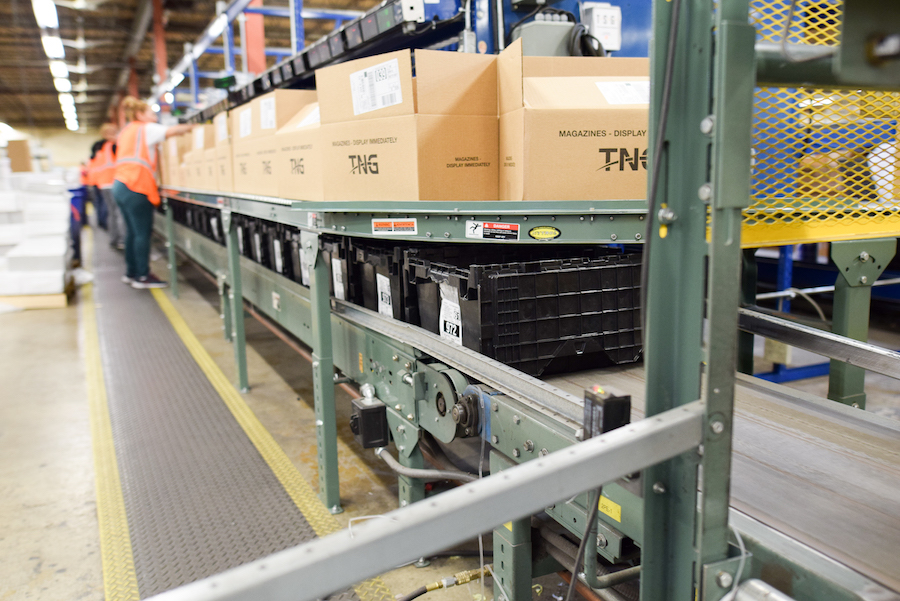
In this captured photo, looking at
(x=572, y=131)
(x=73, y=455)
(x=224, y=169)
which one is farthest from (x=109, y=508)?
(x=224, y=169)

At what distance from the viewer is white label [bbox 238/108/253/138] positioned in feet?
11.8

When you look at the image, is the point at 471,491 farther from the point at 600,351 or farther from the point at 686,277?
the point at 600,351

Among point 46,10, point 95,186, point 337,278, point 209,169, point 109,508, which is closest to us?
point 109,508

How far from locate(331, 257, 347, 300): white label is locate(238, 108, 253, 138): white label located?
1142mm

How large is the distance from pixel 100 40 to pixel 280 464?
1796 cm

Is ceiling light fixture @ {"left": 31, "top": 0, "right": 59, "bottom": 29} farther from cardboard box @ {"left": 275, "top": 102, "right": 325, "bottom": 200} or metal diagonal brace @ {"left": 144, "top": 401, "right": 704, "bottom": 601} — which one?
metal diagonal brace @ {"left": 144, "top": 401, "right": 704, "bottom": 601}

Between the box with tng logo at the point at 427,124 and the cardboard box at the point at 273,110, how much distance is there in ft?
4.02

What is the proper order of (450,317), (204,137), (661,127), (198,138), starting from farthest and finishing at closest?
(198,138) < (204,137) < (450,317) < (661,127)

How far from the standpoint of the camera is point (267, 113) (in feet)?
10.8

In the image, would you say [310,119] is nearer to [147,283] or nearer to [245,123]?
[245,123]

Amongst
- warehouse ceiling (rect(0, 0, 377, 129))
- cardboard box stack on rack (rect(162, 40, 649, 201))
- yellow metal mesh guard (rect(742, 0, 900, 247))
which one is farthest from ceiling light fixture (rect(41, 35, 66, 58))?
yellow metal mesh guard (rect(742, 0, 900, 247))

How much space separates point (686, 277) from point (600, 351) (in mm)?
982

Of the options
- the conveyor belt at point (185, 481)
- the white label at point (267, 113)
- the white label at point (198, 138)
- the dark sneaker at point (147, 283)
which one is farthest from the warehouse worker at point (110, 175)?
the white label at point (267, 113)

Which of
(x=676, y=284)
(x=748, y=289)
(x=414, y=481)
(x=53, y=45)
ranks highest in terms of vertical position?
(x=53, y=45)
